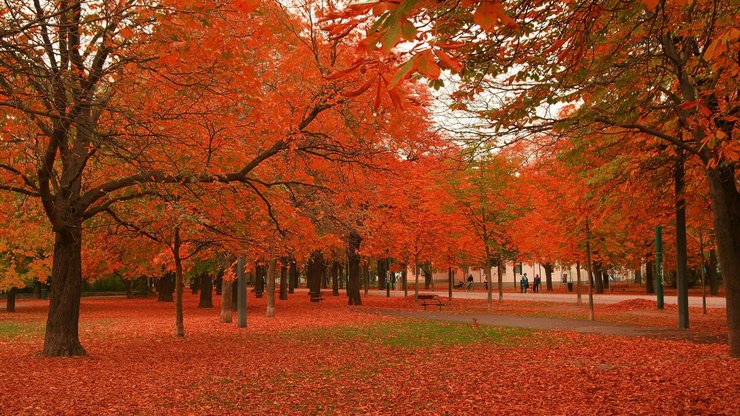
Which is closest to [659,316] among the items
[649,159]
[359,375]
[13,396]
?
[649,159]

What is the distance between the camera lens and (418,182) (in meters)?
28.0

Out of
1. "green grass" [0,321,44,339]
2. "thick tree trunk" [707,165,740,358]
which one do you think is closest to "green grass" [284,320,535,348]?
"thick tree trunk" [707,165,740,358]

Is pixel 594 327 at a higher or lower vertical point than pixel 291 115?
lower

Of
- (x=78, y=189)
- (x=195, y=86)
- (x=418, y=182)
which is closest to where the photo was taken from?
(x=195, y=86)

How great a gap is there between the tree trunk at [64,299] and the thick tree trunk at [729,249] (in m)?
12.2

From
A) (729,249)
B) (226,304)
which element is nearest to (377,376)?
(729,249)

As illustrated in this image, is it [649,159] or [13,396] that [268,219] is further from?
[649,159]

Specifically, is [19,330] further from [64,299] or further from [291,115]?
[291,115]

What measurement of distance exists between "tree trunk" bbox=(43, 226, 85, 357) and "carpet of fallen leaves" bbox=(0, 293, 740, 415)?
1.59 feet

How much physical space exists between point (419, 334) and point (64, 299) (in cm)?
891

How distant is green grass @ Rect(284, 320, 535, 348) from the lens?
14.6 meters

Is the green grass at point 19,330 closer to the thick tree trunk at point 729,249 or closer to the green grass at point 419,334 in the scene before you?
the green grass at point 419,334

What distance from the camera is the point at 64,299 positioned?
1227 centimetres

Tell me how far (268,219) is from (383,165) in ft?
13.2
